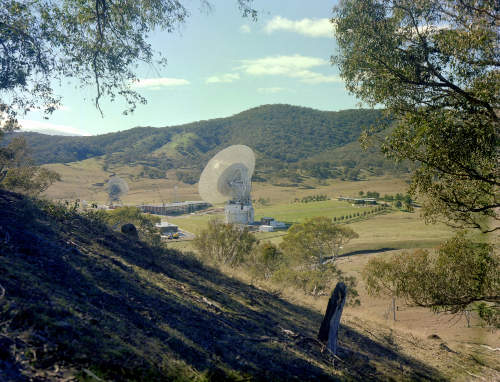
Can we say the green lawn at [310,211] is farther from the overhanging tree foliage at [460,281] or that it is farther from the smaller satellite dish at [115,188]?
the overhanging tree foliage at [460,281]

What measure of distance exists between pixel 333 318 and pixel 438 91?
6.79 meters

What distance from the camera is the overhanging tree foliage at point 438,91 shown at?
8414 millimetres

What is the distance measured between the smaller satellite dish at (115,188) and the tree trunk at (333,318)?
79.4 meters

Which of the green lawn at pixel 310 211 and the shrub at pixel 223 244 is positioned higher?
the shrub at pixel 223 244

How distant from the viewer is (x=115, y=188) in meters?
82.3

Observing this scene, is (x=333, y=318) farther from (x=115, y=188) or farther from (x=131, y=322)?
(x=115, y=188)

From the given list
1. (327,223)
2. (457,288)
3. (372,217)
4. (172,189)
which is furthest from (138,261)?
(172,189)

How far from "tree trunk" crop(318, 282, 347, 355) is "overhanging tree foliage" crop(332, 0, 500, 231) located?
3.53 m

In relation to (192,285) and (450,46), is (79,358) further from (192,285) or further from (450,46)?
(450,46)

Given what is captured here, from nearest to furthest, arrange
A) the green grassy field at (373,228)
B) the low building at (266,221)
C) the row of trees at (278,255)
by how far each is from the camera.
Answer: the row of trees at (278,255) < the green grassy field at (373,228) < the low building at (266,221)

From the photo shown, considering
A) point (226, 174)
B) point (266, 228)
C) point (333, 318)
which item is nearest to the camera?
point (333, 318)

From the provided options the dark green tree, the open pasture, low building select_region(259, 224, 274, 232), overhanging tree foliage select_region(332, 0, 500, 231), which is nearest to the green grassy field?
low building select_region(259, 224, 274, 232)

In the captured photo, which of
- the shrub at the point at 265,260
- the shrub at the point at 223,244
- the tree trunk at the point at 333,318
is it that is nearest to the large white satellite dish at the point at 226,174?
the shrub at the point at 223,244

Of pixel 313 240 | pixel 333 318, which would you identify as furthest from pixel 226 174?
pixel 333 318
